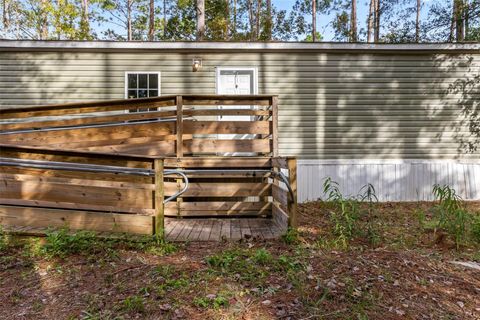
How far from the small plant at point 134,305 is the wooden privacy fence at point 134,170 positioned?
135cm

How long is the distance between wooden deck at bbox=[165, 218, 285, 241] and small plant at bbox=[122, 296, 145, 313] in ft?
4.91

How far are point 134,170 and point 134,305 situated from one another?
5.80 ft

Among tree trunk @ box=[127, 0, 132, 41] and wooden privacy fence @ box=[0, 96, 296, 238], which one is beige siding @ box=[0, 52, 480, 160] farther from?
tree trunk @ box=[127, 0, 132, 41]

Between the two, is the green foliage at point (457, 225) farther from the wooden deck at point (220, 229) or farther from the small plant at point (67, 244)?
the small plant at point (67, 244)

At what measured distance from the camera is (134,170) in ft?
12.4

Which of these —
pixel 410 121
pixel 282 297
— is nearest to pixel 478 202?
pixel 410 121

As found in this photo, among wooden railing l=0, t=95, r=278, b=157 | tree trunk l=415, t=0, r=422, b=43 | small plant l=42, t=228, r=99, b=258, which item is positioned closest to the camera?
small plant l=42, t=228, r=99, b=258

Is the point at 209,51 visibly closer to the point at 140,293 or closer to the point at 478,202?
the point at 140,293

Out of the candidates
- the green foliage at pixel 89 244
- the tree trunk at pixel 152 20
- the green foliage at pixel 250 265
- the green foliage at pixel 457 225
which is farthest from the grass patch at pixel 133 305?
the tree trunk at pixel 152 20

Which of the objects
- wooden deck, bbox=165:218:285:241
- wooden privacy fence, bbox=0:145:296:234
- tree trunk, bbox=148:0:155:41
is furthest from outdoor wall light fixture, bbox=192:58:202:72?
tree trunk, bbox=148:0:155:41

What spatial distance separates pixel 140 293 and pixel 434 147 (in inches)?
289

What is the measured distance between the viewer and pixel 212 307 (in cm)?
240

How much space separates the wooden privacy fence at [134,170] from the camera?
3721mm

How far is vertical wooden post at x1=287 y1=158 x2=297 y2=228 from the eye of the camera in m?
3.91
